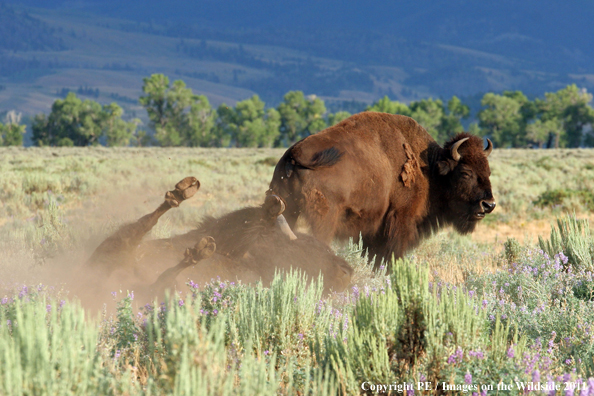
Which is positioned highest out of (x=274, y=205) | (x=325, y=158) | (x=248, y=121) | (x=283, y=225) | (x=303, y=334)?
(x=248, y=121)

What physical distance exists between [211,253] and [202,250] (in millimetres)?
72

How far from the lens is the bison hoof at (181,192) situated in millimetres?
4645

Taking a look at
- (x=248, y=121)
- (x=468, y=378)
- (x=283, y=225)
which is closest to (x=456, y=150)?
(x=283, y=225)

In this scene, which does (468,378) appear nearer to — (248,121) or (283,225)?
(283,225)

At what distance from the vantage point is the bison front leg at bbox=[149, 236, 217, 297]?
4215 mm

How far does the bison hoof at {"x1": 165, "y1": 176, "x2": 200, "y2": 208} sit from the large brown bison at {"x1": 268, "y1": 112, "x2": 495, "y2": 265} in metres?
0.85

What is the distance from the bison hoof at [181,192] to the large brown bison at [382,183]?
2.80ft

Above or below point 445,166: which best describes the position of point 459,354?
below

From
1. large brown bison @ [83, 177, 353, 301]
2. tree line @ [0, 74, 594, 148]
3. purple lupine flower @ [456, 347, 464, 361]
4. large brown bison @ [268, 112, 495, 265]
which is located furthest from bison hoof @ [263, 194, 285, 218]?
tree line @ [0, 74, 594, 148]

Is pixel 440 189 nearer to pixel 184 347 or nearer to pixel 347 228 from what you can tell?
pixel 347 228

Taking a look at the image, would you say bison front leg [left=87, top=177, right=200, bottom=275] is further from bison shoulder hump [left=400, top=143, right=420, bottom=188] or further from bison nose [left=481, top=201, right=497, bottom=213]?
bison nose [left=481, top=201, right=497, bottom=213]

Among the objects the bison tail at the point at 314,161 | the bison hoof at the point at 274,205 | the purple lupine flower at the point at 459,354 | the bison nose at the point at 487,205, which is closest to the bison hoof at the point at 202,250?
the bison hoof at the point at 274,205

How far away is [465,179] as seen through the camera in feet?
21.2

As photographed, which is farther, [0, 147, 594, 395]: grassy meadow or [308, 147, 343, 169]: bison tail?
[308, 147, 343, 169]: bison tail
